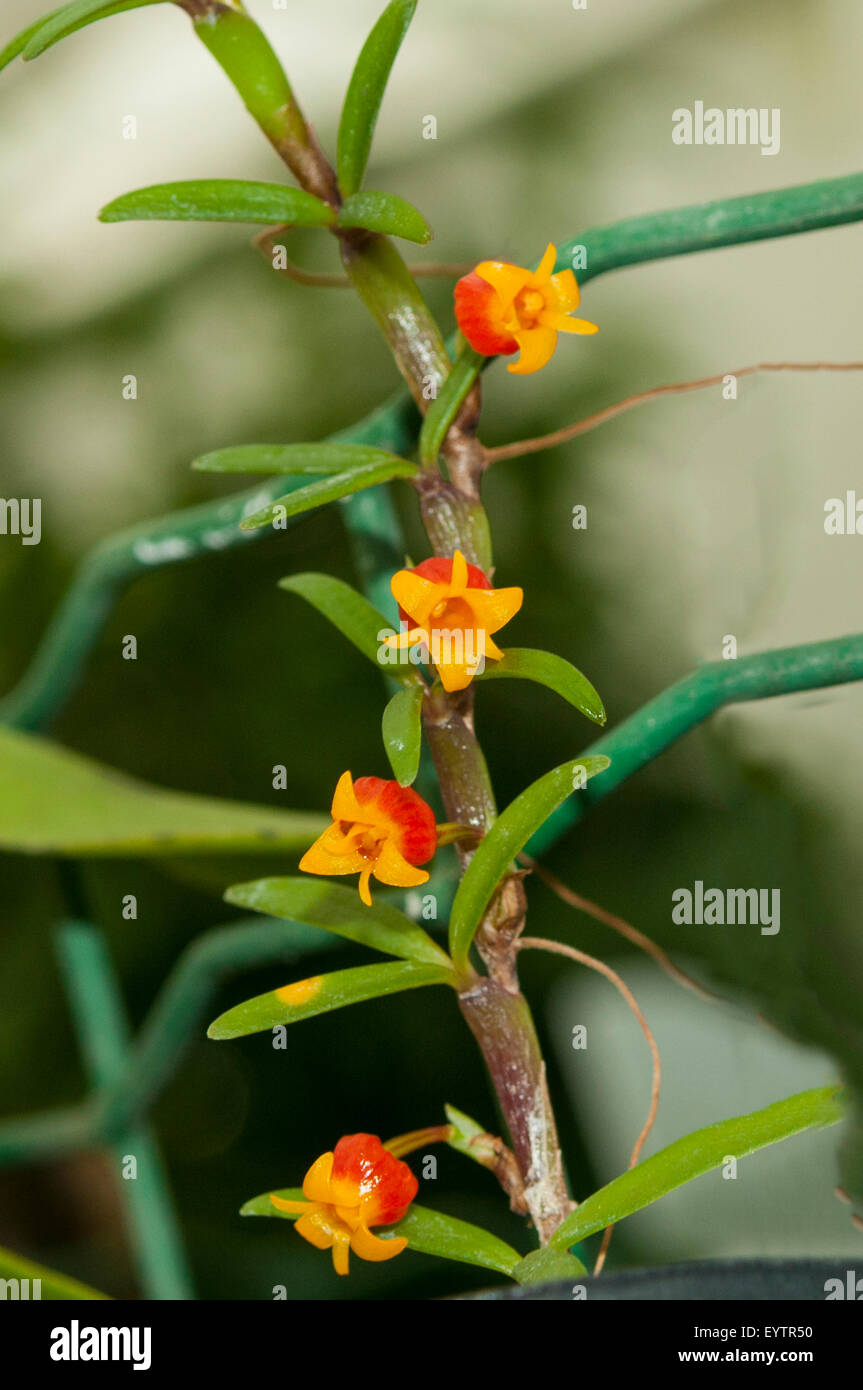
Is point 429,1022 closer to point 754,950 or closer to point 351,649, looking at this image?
point 351,649

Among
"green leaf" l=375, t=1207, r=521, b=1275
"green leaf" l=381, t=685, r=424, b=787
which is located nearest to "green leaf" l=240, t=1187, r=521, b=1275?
"green leaf" l=375, t=1207, r=521, b=1275

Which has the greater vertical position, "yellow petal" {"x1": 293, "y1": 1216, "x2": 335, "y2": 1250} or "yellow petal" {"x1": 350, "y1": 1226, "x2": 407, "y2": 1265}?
"yellow petal" {"x1": 293, "y1": 1216, "x2": 335, "y2": 1250}

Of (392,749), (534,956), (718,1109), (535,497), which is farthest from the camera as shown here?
(535,497)

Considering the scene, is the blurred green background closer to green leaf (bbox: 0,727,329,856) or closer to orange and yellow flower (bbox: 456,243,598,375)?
green leaf (bbox: 0,727,329,856)

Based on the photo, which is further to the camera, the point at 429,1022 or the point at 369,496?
the point at 429,1022

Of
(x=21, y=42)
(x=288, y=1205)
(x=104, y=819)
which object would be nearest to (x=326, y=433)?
(x=104, y=819)

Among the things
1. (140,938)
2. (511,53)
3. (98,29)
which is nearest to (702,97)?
(511,53)
